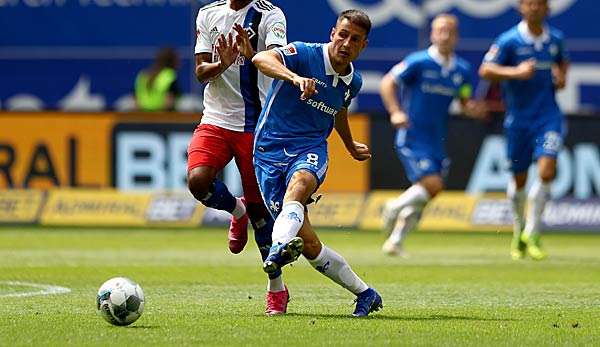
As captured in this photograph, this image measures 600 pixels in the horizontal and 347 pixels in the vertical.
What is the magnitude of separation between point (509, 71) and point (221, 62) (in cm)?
611

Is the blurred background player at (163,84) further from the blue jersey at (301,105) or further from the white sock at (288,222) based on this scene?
the white sock at (288,222)

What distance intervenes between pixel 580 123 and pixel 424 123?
361 centimetres

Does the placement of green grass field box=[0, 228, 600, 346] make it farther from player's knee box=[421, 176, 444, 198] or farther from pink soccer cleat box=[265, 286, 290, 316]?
player's knee box=[421, 176, 444, 198]

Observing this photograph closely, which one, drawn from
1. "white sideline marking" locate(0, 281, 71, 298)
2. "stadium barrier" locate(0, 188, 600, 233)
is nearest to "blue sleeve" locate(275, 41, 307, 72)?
A: "white sideline marking" locate(0, 281, 71, 298)

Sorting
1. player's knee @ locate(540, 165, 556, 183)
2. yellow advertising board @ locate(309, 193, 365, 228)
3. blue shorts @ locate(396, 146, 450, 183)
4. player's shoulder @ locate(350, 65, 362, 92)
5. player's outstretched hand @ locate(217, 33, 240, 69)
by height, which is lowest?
yellow advertising board @ locate(309, 193, 365, 228)

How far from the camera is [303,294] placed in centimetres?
1166

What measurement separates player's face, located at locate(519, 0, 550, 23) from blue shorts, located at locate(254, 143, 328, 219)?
254 inches

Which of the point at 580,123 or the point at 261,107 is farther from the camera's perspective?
the point at 580,123

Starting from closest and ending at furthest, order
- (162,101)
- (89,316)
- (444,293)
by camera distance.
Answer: (89,316)
(444,293)
(162,101)

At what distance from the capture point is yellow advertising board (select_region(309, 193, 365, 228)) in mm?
20250

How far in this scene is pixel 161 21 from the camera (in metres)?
24.8

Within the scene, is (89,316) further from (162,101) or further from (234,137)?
(162,101)

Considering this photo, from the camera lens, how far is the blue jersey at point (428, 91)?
16797 millimetres

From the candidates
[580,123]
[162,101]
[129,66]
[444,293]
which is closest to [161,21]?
[129,66]
